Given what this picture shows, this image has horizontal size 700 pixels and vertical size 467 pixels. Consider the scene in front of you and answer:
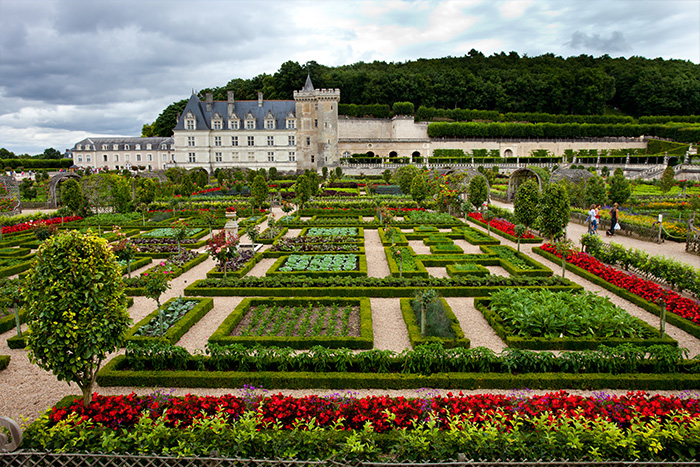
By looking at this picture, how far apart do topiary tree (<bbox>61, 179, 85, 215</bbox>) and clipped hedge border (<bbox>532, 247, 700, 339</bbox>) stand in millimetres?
25584

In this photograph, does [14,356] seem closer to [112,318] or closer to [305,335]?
[112,318]

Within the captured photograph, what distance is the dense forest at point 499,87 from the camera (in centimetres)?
7562

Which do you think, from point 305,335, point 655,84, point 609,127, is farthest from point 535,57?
point 305,335

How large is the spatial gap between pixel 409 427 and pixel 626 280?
31.7 ft

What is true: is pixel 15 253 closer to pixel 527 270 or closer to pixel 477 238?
pixel 477 238

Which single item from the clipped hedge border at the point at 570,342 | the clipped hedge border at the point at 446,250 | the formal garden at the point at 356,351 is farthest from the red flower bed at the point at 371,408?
the clipped hedge border at the point at 446,250

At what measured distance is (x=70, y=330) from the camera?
18.5 ft

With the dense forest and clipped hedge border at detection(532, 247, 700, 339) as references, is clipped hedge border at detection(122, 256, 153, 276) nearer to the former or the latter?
clipped hedge border at detection(532, 247, 700, 339)

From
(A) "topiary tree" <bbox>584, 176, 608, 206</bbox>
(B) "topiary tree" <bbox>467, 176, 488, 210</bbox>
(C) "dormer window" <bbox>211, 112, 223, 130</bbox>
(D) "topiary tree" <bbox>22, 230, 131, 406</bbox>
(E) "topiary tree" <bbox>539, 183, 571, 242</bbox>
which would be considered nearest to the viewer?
(D) "topiary tree" <bbox>22, 230, 131, 406</bbox>

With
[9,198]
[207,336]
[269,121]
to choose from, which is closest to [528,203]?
[207,336]

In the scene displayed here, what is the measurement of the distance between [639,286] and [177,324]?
12481 millimetres

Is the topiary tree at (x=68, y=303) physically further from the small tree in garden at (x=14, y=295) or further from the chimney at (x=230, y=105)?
the chimney at (x=230, y=105)

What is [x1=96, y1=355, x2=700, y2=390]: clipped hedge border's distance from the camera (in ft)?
24.2

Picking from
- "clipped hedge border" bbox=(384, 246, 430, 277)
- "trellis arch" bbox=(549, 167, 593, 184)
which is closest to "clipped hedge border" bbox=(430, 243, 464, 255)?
"clipped hedge border" bbox=(384, 246, 430, 277)
